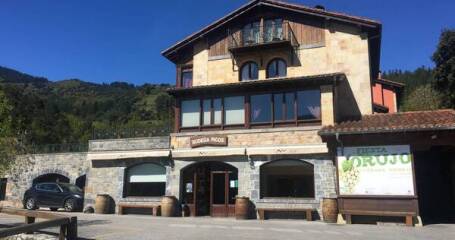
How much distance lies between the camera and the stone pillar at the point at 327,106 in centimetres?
1872

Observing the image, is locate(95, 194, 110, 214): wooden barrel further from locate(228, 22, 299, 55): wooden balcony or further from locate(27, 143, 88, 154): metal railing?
locate(228, 22, 299, 55): wooden balcony

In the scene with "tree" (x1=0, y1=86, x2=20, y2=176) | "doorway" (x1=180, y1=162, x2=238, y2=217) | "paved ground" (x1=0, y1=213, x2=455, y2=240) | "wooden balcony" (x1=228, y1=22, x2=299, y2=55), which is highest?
"wooden balcony" (x1=228, y1=22, x2=299, y2=55)

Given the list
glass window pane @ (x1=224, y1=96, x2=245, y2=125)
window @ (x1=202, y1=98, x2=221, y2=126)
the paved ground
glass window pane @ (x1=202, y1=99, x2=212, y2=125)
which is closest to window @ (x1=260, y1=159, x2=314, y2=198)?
glass window pane @ (x1=224, y1=96, x2=245, y2=125)

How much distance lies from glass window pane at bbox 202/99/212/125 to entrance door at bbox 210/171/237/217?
8.39 ft

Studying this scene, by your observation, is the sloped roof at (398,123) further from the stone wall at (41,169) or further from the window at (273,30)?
the stone wall at (41,169)

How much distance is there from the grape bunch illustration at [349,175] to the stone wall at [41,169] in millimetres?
16505

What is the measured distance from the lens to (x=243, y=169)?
64.7ft

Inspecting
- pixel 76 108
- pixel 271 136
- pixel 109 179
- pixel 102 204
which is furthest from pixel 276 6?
pixel 76 108

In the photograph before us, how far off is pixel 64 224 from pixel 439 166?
1660 cm

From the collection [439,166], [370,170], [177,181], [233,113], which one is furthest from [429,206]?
[177,181]

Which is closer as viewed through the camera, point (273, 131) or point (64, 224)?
point (64, 224)

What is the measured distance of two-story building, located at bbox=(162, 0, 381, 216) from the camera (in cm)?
1894

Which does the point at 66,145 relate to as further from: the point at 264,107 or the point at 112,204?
the point at 264,107

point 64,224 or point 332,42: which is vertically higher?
point 332,42
